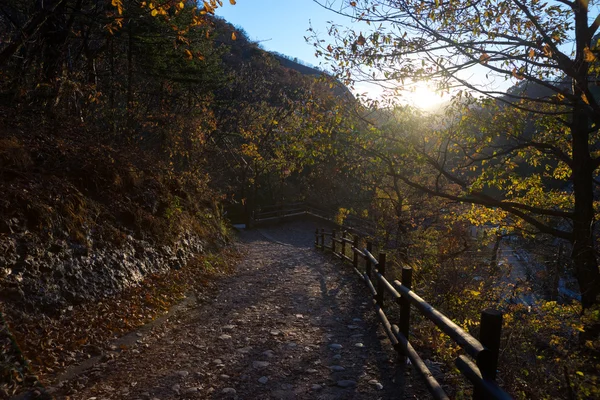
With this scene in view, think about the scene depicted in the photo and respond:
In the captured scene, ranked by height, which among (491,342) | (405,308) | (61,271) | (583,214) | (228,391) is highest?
(583,214)

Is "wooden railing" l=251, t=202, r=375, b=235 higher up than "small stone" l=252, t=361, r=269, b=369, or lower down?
lower down

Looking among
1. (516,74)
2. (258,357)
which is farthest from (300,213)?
(258,357)

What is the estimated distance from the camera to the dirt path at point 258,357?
442cm

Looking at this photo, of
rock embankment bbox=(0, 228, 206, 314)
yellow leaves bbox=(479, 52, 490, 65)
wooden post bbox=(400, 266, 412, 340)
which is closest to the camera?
rock embankment bbox=(0, 228, 206, 314)

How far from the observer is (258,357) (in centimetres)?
546

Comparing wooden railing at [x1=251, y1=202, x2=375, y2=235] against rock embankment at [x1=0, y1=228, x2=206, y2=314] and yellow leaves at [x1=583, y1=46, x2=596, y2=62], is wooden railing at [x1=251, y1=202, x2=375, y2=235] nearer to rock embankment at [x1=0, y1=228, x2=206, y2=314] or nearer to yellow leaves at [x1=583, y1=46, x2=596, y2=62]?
rock embankment at [x1=0, y1=228, x2=206, y2=314]

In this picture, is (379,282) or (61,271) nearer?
(61,271)

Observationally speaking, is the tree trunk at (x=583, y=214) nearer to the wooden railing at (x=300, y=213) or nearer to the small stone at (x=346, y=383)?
the small stone at (x=346, y=383)

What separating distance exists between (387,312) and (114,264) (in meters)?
5.26

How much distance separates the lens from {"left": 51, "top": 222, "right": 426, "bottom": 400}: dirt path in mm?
4418

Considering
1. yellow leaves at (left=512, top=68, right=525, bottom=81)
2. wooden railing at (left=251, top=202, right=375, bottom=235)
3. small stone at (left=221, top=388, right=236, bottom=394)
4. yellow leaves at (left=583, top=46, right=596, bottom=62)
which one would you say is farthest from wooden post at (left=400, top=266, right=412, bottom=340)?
wooden railing at (left=251, top=202, right=375, bottom=235)

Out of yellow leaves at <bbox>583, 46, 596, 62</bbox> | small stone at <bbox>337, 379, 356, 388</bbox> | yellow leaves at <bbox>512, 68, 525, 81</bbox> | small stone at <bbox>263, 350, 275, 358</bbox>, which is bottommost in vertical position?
small stone at <bbox>263, 350, 275, 358</bbox>

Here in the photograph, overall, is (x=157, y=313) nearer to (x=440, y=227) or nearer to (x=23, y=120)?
(x=23, y=120)

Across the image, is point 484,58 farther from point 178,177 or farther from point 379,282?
point 178,177
